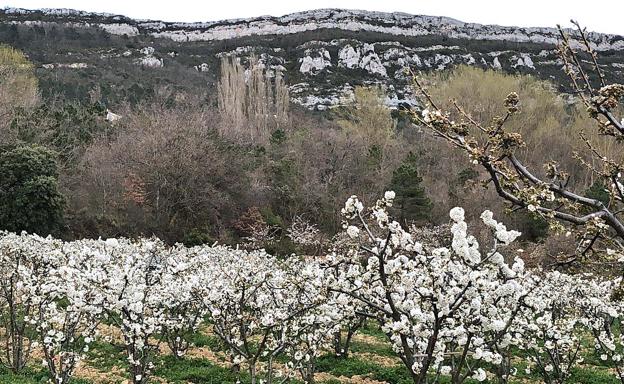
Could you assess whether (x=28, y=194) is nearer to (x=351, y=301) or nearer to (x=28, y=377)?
(x=28, y=377)

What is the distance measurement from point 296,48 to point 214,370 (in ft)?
269

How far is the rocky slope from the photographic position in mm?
64062

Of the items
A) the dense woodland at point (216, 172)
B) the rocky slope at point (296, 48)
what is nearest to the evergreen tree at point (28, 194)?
the dense woodland at point (216, 172)

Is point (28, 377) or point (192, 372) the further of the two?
point (192, 372)

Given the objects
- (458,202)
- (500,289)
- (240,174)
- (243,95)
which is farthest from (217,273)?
(243,95)

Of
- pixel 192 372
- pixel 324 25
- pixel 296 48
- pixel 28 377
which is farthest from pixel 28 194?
pixel 324 25

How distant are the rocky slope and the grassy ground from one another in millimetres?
44356

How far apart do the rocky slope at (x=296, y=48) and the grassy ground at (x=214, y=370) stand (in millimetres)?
44356

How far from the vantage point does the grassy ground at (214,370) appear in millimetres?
8320

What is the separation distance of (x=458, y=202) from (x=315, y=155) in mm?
9096

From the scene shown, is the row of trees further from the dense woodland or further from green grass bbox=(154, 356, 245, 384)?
the dense woodland

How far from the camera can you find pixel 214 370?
28.8ft

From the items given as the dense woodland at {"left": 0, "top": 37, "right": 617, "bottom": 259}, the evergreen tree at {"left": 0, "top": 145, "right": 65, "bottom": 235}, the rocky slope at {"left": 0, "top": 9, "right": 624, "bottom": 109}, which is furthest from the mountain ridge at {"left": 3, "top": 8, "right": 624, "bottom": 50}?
the evergreen tree at {"left": 0, "top": 145, "right": 65, "bottom": 235}

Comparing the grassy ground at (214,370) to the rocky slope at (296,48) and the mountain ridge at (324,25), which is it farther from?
the mountain ridge at (324,25)
